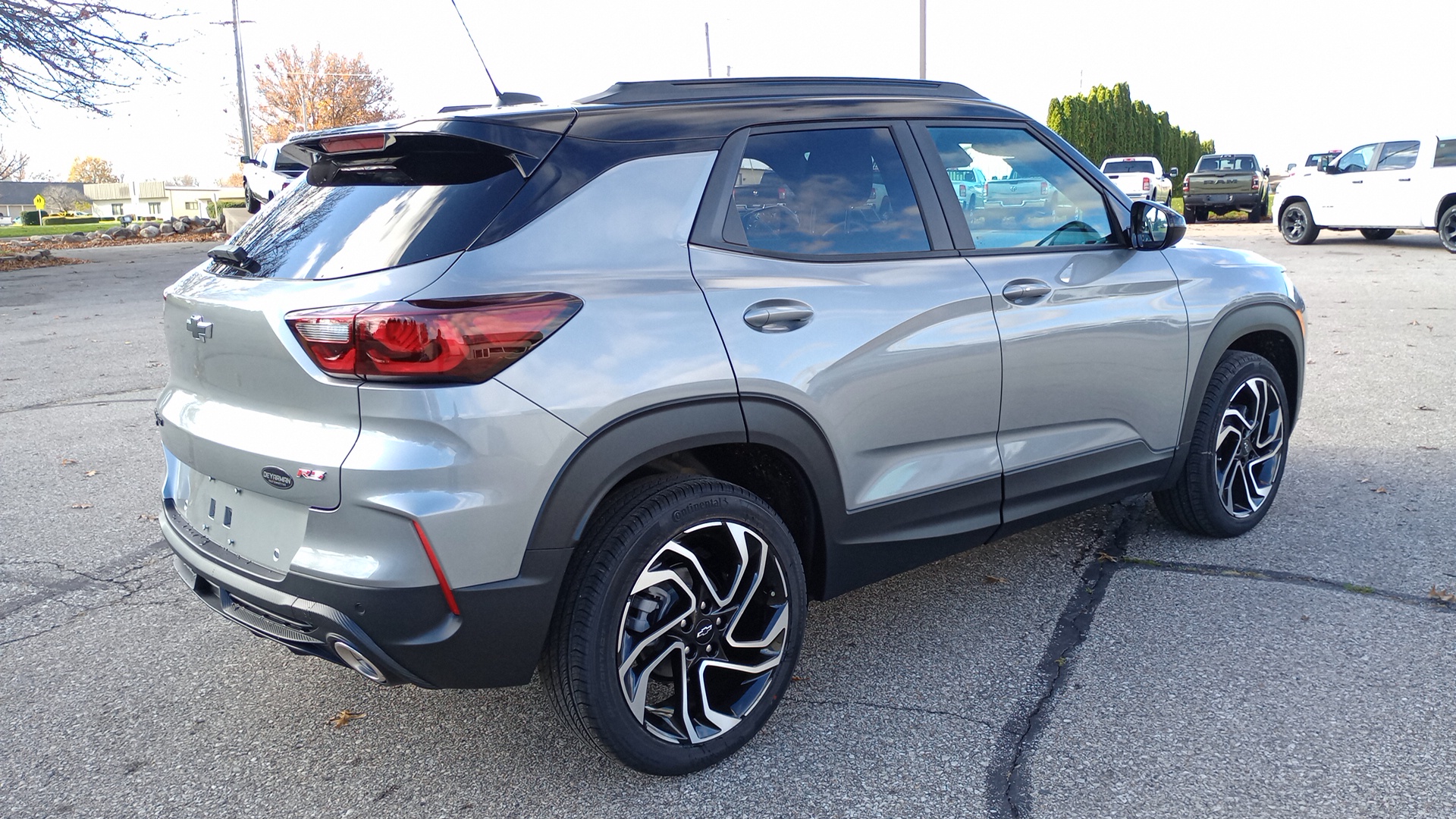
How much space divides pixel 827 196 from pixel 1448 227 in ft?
61.0

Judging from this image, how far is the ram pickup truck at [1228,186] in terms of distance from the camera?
27.9m

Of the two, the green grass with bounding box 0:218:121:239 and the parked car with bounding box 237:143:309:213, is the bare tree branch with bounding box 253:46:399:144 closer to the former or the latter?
the green grass with bounding box 0:218:121:239

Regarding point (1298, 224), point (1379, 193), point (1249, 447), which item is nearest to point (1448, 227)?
point (1379, 193)

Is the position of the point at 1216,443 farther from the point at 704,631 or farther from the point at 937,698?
the point at 704,631

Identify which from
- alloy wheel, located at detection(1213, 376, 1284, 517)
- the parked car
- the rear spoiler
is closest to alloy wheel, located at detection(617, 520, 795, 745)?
the rear spoiler

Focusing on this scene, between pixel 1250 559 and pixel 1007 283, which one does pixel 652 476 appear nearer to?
pixel 1007 283

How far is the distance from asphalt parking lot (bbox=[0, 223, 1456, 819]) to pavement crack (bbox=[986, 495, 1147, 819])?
0.01 m

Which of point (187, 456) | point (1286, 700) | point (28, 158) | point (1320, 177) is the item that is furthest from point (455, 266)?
point (28, 158)

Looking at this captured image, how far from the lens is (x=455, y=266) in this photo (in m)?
2.47

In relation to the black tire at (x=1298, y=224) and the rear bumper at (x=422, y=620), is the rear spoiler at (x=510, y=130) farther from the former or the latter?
the black tire at (x=1298, y=224)

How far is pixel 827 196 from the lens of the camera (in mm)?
3184

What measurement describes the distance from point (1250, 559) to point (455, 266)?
11.0 ft

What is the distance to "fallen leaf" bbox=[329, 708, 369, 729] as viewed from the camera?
314 cm

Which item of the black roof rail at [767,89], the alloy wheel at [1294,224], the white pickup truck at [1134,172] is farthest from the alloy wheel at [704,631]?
the white pickup truck at [1134,172]
